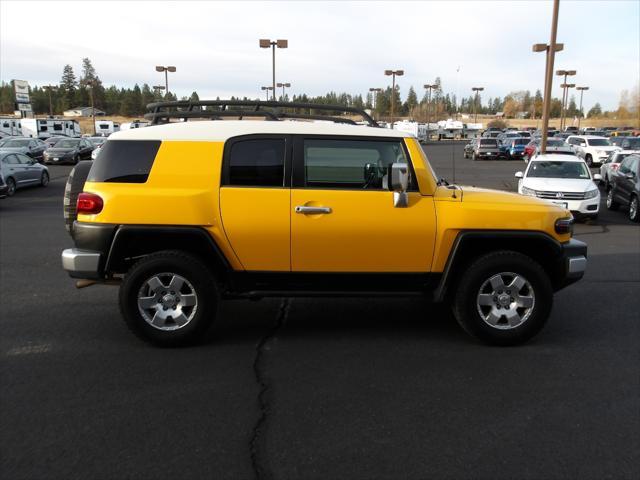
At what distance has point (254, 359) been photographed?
4664mm

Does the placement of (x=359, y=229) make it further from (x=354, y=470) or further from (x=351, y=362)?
(x=354, y=470)

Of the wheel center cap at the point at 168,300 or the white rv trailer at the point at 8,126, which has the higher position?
the white rv trailer at the point at 8,126

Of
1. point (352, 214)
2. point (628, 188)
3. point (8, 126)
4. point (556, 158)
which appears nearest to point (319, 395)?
point (352, 214)

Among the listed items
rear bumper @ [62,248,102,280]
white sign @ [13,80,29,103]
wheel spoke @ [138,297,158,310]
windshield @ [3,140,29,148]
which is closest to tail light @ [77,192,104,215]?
rear bumper @ [62,248,102,280]

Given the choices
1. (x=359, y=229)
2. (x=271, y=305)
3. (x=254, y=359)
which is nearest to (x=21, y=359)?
(x=254, y=359)

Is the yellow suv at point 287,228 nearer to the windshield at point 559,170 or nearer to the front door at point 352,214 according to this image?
the front door at point 352,214

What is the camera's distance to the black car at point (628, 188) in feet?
43.8

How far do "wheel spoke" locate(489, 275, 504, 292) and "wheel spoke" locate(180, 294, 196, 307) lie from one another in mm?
2580

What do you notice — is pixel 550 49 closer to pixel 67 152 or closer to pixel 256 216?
pixel 256 216

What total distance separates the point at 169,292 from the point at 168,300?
0.24 feet

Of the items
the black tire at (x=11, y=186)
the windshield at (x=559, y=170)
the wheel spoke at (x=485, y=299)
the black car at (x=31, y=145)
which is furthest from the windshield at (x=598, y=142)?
the wheel spoke at (x=485, y=299)

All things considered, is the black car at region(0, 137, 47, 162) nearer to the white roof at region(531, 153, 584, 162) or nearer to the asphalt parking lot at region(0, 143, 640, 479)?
the white roof at region(531, 153, 584, 162)

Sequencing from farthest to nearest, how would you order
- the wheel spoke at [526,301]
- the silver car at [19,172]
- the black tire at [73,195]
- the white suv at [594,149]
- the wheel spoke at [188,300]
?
1. the white suv at [594,149]
2. the silver car at [19,172]
3. the black tire at [73,195]
4. the wheel spoke at [526,301]
5. the wheel spoke at [188,300]

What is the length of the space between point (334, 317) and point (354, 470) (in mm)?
2774
